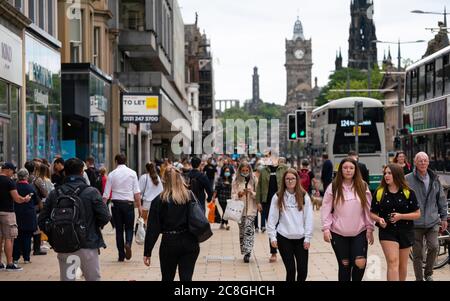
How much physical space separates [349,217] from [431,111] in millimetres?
15876

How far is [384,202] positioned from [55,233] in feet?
12.1

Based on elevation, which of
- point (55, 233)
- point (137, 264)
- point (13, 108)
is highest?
point (13, 108)

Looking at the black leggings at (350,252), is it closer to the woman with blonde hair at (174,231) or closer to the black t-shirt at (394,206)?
the black t-shirt at (394,206)

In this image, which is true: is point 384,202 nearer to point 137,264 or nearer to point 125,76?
point 137,264

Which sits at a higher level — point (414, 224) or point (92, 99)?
point (92, 99)

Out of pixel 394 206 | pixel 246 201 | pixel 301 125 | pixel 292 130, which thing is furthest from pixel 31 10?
pixel 394 206

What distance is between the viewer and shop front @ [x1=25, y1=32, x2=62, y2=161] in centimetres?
2586

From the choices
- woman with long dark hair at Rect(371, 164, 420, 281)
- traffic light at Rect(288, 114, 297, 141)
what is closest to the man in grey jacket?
woman with long dark hair at Rect(371, 164, 420, 281)

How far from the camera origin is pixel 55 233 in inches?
388

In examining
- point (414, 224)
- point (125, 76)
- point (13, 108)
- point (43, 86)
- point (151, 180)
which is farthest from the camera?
point (125, 76)

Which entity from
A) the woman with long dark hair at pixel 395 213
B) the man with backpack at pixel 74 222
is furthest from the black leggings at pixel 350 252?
the man with backpack at pixel 74 222

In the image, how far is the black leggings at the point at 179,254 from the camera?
1000 cm
